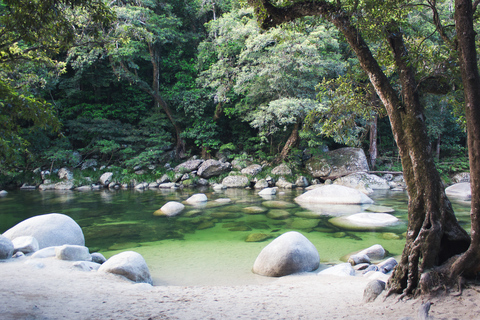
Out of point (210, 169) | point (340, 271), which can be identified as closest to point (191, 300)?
point (340, 271)

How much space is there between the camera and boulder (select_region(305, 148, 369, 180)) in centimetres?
1711

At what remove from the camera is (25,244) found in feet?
Result: 17.8

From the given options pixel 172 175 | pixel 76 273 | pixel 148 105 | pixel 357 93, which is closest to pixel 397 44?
pixel 357 93

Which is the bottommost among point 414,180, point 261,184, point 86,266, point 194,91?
point 261,184

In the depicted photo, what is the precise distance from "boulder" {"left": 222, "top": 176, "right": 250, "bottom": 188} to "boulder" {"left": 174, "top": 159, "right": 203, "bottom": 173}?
7.99ft

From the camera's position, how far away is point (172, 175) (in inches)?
727

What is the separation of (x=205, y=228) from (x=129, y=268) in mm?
4004

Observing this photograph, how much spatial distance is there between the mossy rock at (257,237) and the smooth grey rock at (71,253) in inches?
139

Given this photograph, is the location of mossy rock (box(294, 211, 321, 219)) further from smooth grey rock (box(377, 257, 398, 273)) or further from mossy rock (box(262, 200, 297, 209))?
smooth grey rock (box(377, 257, 398, 273))

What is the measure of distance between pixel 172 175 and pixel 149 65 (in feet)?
30.9

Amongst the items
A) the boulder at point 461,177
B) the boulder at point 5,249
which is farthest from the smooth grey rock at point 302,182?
the boulder at point 5,249

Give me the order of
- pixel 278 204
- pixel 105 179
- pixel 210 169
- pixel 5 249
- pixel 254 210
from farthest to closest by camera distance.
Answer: pixel 210 169 → pixel 105 179 → pixel 278 204 → pixel 254 210 → pixel 5 249

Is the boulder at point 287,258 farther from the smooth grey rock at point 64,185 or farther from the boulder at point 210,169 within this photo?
the smooth grey rock at point 64,185

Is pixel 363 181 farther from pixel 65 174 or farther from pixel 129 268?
pixel 65 174
